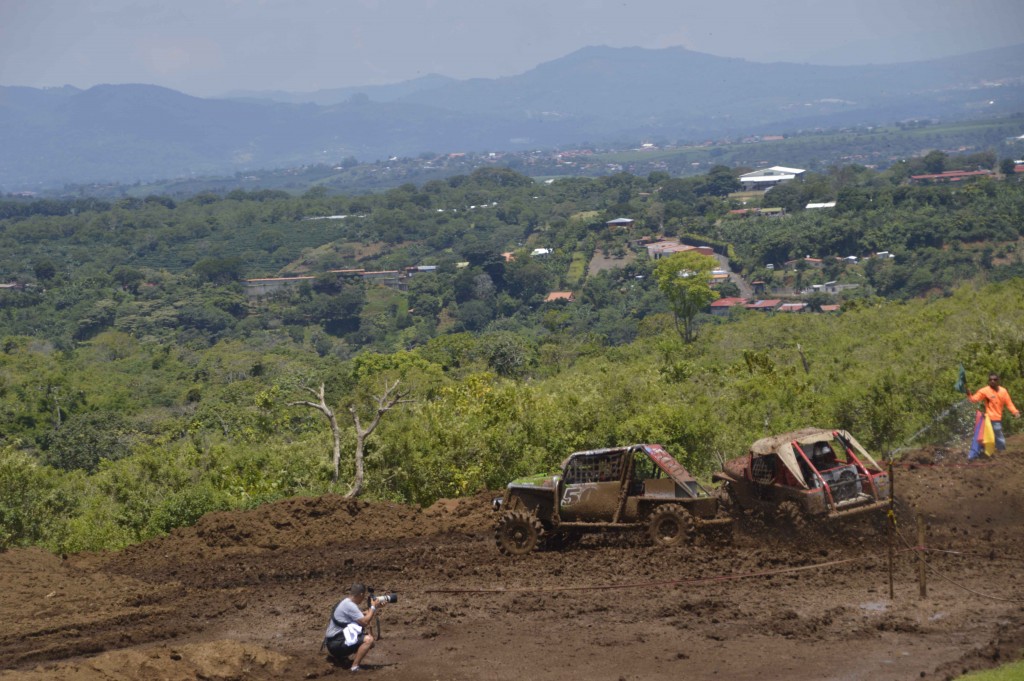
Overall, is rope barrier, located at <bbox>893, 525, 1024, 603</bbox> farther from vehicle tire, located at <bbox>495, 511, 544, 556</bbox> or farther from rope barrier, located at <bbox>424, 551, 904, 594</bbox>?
vehicle tire, located at <bbox>495, 511, 544, 556</bbox>

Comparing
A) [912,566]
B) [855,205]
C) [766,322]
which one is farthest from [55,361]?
[855,205]

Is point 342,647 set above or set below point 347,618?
below

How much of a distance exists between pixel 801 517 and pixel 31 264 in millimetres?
146341

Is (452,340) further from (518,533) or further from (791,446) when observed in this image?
(791,446)

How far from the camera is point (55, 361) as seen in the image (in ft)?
262

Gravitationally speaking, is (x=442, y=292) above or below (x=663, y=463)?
below

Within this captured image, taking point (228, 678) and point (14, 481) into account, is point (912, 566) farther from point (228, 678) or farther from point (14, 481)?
point (14, 481)

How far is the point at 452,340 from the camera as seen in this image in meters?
69.2

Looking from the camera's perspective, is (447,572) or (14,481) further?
(14,481)

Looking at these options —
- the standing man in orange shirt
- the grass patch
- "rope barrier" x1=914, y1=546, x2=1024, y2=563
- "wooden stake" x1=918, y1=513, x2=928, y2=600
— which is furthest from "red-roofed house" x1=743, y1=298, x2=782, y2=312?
the grass patch

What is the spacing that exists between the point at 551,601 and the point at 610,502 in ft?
7.59

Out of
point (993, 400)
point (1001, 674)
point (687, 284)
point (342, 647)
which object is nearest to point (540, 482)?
point (342, 647)

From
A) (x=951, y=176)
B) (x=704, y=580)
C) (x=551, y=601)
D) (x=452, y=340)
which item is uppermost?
(x=704, y=580)

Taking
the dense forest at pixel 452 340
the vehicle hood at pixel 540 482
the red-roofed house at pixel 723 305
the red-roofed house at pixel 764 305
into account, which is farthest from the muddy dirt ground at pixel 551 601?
the red-roofed house at pixel 723 305
